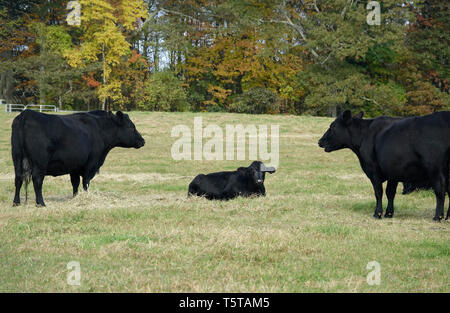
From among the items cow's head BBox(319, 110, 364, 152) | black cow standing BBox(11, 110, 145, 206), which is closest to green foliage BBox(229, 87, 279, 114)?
black cow standing BBox(11, 110, 145, 206)

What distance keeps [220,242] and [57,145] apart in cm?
474

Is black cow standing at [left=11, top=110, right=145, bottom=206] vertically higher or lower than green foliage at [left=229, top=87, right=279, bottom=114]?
lower

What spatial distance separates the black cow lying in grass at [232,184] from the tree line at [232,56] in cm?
3183

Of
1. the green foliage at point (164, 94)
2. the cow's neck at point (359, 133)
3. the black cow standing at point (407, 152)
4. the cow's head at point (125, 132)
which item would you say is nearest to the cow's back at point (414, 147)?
the black cow standing at point (407, 152)

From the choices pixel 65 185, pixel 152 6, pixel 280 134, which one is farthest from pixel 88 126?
pixel 152 6

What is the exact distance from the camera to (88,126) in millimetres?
11289

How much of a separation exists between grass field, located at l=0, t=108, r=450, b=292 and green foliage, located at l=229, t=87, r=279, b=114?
2987 centimetres

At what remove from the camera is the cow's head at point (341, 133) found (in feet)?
33.8

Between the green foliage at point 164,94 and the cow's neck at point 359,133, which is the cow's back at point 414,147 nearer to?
the cow's neck at point 359,133

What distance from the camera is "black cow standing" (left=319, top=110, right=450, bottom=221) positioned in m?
8.71

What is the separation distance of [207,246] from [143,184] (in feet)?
24.6

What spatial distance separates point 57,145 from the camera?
395 inches

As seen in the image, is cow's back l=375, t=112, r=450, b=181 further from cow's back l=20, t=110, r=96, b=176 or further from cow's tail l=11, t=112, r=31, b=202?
cow's tail l=11, t=112, r=31, b=202
